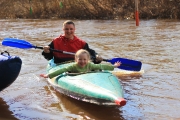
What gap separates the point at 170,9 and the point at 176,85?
11.5 m

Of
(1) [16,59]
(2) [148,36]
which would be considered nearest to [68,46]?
(1) [16,59]

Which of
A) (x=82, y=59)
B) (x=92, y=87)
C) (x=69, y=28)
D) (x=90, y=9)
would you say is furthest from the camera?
(x=90, y=9)

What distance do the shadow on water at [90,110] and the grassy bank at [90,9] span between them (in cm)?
1208

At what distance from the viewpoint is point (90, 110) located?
4102 mm

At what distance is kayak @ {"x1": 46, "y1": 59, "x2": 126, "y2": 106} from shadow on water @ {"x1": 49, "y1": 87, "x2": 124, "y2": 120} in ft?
0.46

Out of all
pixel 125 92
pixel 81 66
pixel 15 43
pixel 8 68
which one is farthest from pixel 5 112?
pixel 125 92

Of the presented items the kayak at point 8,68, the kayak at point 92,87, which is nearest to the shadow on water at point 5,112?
the kayak at point 8,68

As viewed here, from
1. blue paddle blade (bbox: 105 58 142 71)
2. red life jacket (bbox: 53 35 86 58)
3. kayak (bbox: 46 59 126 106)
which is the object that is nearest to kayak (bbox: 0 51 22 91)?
kayak (bbox: 46 59 126 106)

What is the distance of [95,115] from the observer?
393cm

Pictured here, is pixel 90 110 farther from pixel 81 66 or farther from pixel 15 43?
pixel 15 43

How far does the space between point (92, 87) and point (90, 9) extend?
44.9 feet

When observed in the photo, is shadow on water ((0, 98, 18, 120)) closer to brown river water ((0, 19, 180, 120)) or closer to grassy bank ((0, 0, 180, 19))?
brown river water ((0, 19, 180, 120))

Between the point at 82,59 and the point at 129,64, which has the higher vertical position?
the point at 82,59

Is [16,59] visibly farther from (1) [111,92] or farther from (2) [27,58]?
(2) [27,58]
